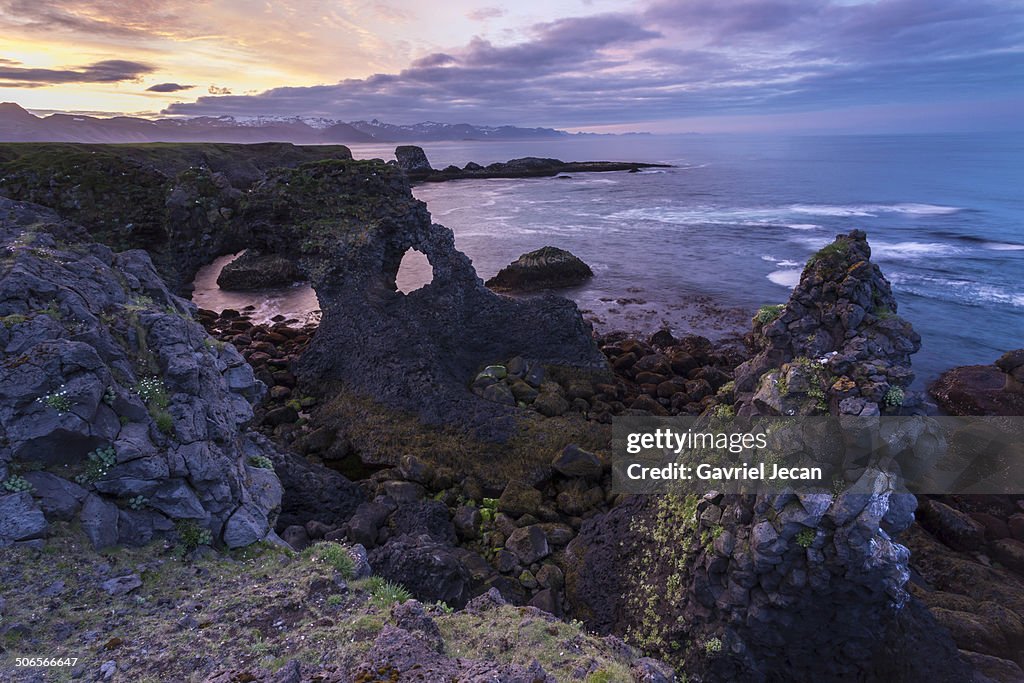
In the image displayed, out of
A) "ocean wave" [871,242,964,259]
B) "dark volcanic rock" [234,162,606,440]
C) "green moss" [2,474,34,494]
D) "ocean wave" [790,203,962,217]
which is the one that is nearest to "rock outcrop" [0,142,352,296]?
"dark volcanic rock" [234,162,606,440]

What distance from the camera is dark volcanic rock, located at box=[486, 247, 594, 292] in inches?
1857

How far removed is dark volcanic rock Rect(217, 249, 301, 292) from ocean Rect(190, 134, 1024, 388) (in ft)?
7.73

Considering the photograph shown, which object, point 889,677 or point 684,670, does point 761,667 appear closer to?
point 684,670

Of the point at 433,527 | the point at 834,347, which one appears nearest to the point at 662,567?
the point at 433,527

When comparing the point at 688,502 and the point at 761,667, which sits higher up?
the point at 688,502

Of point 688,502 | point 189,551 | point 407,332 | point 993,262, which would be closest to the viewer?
point 189,551

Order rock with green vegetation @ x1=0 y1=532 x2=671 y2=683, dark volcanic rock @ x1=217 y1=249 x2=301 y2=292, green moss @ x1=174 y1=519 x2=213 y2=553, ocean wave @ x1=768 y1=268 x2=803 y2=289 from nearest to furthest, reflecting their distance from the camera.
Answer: rock with green vegetation @ x1=0 y1=532 x2=671 y2=683, green moss @ x1=174 y1=519 x2=213 y2=553, dark volcanic rock @ x1=217 y1=249 x2=301 y2=292, ocean wave @ x1=768 y1=268 x2=803 y2=289

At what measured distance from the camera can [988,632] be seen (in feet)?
37.9

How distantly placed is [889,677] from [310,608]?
10.2 meters

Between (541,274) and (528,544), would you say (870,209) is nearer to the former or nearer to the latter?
(541,274)

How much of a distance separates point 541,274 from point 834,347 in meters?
35.4

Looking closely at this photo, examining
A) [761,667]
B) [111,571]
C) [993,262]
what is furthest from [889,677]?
[993,262]

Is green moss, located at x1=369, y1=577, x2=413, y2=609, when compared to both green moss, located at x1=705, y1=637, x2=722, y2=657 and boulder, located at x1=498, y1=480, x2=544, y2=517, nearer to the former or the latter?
green moss, located at x1=705, y1=637, x2=722, y2=657

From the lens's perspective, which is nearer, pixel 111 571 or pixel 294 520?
pixel 111 571
